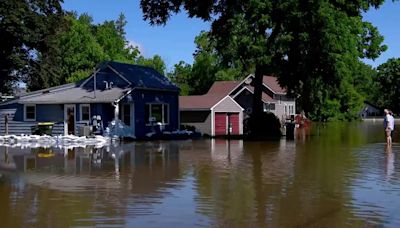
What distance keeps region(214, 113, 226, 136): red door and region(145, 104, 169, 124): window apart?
19.6 feet

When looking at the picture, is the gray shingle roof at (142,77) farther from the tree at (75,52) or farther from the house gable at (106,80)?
the tree at (75,52)

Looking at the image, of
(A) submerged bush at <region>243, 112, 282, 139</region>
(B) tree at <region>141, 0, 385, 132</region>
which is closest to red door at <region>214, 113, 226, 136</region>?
(A) submerged bush at <region>243, 112, 282, 139</region>

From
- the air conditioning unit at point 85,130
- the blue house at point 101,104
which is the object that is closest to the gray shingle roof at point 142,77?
the blue house at point 101,104

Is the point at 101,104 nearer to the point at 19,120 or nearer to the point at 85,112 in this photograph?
the point at 85,112

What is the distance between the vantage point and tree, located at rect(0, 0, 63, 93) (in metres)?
38.1

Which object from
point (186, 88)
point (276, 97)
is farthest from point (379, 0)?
point (186, 88)

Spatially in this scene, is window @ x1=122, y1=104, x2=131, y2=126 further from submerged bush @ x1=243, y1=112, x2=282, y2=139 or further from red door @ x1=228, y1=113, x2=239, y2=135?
red door @ x1=228, y1=113, x2=239, y2=135

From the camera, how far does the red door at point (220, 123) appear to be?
4182cm

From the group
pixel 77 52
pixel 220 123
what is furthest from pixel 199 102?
pixel 77 52

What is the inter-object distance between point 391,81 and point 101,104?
8906cm

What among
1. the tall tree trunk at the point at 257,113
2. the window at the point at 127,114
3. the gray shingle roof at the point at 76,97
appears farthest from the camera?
the tall tree trunk at the point at 257,113

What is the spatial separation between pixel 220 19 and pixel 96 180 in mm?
22084

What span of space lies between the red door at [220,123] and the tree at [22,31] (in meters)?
14.3

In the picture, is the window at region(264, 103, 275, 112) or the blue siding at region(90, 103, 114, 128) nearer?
the blue siding at region(90, 103, 114, 128)
